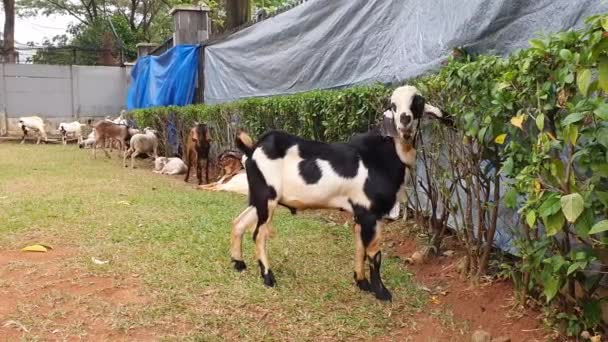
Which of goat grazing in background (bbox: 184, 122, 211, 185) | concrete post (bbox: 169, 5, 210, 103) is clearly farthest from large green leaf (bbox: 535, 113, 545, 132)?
concrete post (bbox: 169, 5, 210, 103)

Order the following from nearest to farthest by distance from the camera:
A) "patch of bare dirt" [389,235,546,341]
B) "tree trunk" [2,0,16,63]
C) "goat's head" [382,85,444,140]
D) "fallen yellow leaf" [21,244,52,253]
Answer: "patch of bare dirt" [389,235,546,341] → "goat's head" [382,85,444,140] → "fallen yellow leaf" [21,244,52,253] → "tree trunk" [2,0,16,63]

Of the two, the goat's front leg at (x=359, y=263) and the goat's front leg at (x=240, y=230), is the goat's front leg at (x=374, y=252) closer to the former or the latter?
the goat's front leg at (x=359, y=263)

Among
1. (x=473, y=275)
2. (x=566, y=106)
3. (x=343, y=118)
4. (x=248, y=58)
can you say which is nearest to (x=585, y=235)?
(x=566, y=106)

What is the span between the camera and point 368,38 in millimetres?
5566

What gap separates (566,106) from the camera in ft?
7.26

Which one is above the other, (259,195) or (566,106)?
(566,106)

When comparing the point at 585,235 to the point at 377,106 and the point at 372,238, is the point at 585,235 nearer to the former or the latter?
the point at 372,238

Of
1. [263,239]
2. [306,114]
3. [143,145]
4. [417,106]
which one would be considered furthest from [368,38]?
[143,145]

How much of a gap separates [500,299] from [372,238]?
79cm

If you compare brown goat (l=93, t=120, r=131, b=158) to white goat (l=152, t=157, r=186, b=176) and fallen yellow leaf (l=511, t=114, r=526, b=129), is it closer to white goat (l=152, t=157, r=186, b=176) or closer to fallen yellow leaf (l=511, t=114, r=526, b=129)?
white goat (l=152, t=157, r=186, b=176)

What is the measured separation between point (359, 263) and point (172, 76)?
9256 millimetres

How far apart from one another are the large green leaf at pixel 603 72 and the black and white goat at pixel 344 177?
1.31 meters

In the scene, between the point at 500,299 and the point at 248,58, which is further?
the point at 248,58

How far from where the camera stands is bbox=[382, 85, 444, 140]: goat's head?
301cm
